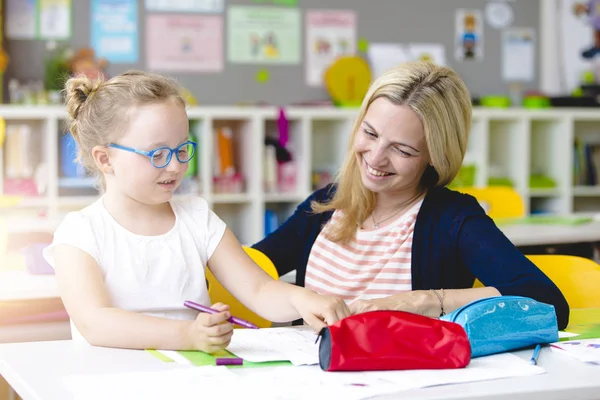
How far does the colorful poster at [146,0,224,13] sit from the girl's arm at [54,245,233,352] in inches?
143

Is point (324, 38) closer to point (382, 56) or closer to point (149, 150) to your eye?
point (382, 56)

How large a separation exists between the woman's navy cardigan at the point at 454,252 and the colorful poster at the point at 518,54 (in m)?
3.88

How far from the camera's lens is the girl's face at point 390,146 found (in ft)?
6.62

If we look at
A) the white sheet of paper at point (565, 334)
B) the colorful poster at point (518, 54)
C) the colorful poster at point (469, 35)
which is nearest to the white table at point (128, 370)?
the white sheet of paper at point (565, 334)

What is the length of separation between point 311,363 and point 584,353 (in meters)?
0.46

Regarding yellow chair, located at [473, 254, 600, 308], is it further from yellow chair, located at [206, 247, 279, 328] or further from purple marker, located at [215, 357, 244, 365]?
purple marker, located at [215, 357, 244, 365]

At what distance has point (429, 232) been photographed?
2055mm

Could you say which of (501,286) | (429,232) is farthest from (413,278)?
(501,286)

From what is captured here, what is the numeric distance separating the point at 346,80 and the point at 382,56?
318 mm

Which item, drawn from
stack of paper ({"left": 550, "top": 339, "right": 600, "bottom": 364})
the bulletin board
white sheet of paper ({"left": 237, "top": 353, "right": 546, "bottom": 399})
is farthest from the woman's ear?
the bulletin board

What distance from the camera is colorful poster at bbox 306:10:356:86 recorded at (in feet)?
17.7

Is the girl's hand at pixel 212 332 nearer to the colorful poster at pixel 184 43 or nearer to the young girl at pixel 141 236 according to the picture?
the young girl at pixel 141 236

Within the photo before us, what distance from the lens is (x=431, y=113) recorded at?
79.0 inches

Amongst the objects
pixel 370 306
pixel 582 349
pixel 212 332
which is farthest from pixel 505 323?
pixel 212 332
